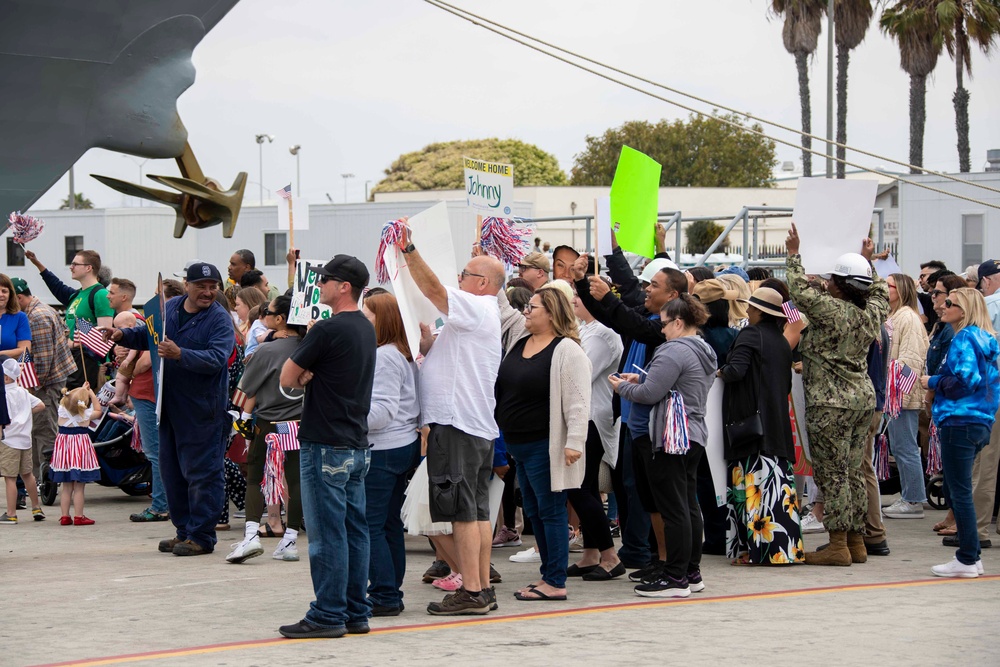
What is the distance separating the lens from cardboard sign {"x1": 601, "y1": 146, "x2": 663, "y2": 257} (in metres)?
9.33

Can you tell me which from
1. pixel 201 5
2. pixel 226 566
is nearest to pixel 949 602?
pixel 226 566

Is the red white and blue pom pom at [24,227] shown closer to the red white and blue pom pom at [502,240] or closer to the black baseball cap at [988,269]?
the red white and blue pom pom at [502,240]

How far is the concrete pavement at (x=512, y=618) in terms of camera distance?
6.07 meters

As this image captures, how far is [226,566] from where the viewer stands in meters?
8.62

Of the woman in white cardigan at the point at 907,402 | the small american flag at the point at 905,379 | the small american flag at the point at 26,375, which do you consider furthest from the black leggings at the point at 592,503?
the small american flag at the point at 26,375

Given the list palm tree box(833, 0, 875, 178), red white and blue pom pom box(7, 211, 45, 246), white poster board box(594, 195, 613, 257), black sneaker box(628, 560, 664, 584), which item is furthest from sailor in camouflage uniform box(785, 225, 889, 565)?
palm tree box(833, 0, 875, 178)

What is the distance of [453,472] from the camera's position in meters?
6.88

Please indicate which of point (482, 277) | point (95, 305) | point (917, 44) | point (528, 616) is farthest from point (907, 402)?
point (917, 44)

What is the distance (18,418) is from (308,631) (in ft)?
18.4

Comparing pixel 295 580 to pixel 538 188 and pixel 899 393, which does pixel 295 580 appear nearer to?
pixel 899 393

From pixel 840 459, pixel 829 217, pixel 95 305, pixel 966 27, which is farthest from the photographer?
pixel 966 27

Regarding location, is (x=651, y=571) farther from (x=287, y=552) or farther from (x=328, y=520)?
(x=287, y=552)

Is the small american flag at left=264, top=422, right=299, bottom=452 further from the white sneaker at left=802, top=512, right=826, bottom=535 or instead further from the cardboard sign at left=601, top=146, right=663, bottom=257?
the white sneaker at left=802, top=512, right=826, bottom=535

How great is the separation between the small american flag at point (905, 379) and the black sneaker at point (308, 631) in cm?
541
